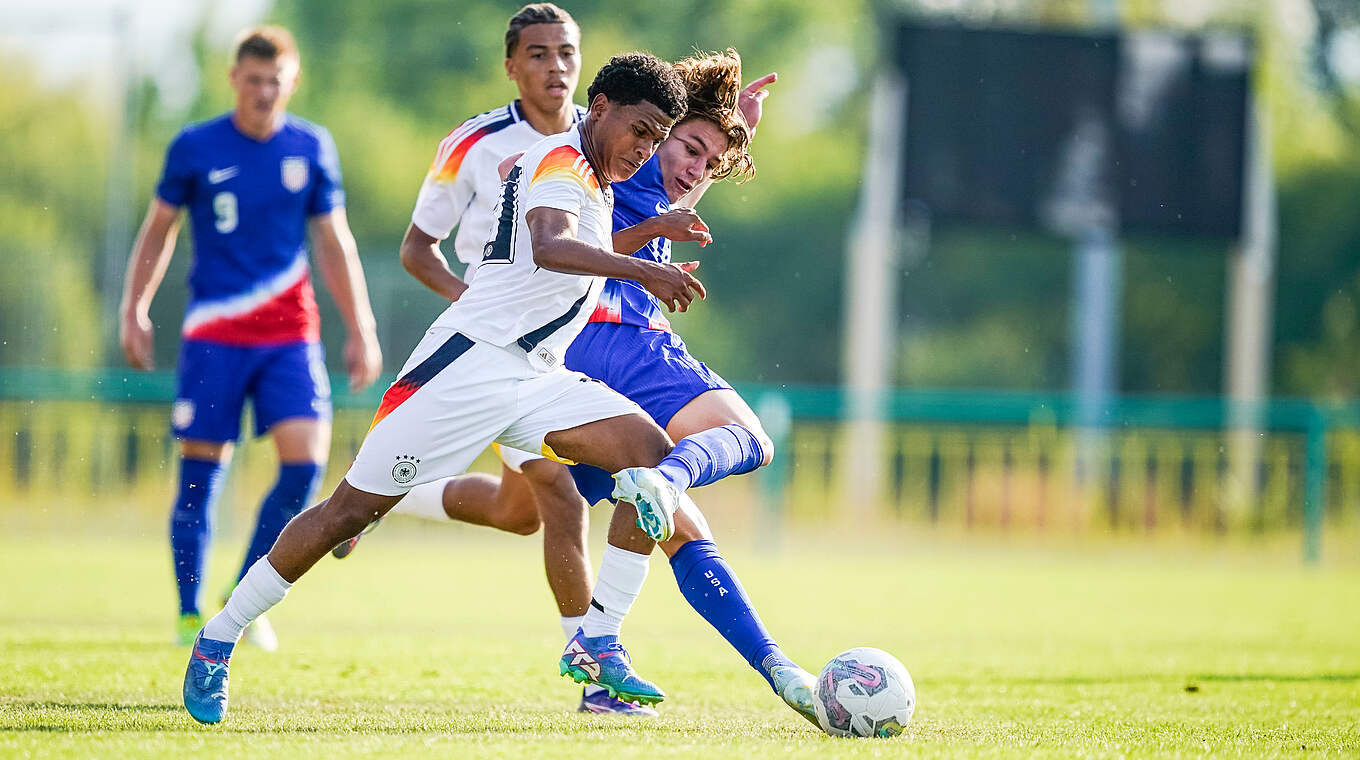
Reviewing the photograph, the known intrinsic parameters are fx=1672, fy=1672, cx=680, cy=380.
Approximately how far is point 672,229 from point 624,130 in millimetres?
295

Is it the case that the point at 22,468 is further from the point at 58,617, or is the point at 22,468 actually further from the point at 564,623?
the point at 564,623

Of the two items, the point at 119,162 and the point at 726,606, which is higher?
the point at 119,162

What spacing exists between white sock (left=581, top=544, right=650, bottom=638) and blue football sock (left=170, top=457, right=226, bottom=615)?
7.47 ft

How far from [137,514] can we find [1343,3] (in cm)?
2995

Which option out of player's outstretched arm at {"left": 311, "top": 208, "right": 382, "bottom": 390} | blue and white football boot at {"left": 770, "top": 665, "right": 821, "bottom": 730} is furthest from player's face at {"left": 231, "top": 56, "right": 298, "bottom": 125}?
blue and white football boot at {"left": 770, "top": 665, "right": 821, "bottom": 730}

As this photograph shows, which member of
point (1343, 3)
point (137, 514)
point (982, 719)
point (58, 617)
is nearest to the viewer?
point (982, 719)

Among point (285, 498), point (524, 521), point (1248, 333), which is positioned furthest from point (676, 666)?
point (1248, 333)

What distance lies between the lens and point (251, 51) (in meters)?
6.54

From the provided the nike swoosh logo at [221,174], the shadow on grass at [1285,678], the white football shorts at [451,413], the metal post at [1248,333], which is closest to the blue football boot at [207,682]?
the white football shorts at [451,413]

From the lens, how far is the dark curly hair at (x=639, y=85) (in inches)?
175

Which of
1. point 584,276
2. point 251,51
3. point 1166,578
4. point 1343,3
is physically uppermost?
point 1343,3

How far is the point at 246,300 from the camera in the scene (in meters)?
6.55

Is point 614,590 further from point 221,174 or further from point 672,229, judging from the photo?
point 221,174

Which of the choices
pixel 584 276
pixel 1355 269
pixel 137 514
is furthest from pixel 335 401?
pixel 1355 269
